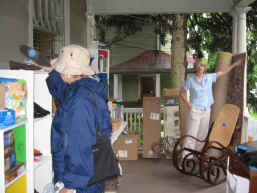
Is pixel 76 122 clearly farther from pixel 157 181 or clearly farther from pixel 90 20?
pixel 90 20

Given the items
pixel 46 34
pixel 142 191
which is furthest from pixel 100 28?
pixel 142 191

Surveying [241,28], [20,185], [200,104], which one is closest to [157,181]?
[200,104]

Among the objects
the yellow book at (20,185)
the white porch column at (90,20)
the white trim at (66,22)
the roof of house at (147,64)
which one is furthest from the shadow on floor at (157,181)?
the roof of house at (147,64)

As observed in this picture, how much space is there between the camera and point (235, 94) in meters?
4.10

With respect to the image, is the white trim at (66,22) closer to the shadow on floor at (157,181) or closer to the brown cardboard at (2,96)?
the shadow on floor at (157,181)

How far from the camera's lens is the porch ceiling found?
195 inches

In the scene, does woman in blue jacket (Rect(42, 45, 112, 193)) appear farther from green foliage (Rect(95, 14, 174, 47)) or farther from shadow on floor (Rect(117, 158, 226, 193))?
green foliage (Rect(95, 14, 174, 47))

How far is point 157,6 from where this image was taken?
199 inches

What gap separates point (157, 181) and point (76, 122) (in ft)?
9.39

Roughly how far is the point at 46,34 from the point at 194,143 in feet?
9.31

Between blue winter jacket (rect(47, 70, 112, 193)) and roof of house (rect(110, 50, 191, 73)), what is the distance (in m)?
9.17

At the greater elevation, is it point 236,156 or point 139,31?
point 139,31

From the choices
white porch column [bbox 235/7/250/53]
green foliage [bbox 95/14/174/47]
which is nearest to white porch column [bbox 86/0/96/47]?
white porch column [bbox 235/7/250/53]

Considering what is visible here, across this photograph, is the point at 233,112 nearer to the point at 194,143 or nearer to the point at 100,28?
the point at 194,143
